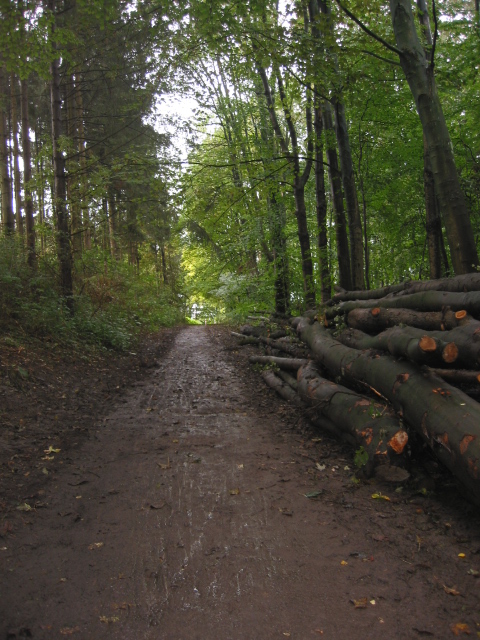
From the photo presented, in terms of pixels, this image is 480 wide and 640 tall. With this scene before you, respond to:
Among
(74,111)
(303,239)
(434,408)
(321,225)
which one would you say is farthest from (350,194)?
(74,111)

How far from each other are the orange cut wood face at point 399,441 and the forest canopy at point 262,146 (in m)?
3.06

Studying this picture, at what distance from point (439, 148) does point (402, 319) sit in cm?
254

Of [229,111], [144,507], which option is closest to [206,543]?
[144,507]

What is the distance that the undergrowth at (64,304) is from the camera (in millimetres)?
8930

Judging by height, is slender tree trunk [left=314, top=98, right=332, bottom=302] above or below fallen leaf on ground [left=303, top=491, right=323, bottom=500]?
above

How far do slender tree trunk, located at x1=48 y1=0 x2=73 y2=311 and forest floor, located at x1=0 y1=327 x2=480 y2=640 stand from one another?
5313 mm

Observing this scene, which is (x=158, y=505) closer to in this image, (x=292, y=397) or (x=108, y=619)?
(x=108, y=619)

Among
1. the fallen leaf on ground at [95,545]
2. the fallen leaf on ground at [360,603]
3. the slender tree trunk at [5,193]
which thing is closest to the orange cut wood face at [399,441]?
the fallen leaf on ground at [360,603]

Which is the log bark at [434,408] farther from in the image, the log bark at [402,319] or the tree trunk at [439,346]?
the log bark at [402,319]

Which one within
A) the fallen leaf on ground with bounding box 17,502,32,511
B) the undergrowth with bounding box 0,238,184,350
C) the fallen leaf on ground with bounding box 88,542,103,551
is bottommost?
the fallen leaf on ground with bounding box 88,542,103,551

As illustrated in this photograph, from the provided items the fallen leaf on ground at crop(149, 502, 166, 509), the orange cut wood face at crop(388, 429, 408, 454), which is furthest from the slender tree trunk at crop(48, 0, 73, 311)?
the orange cut wood face at crop(388, 429, 408, 454)

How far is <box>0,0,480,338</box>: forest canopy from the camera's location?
7.19 meters

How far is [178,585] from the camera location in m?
2.80

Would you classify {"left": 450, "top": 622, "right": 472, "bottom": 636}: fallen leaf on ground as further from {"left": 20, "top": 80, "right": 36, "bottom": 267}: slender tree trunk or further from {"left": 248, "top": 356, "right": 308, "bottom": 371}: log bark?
{"left": 20, "top": 80, "right": 36, "bottom": 267}: slender tree trunk
